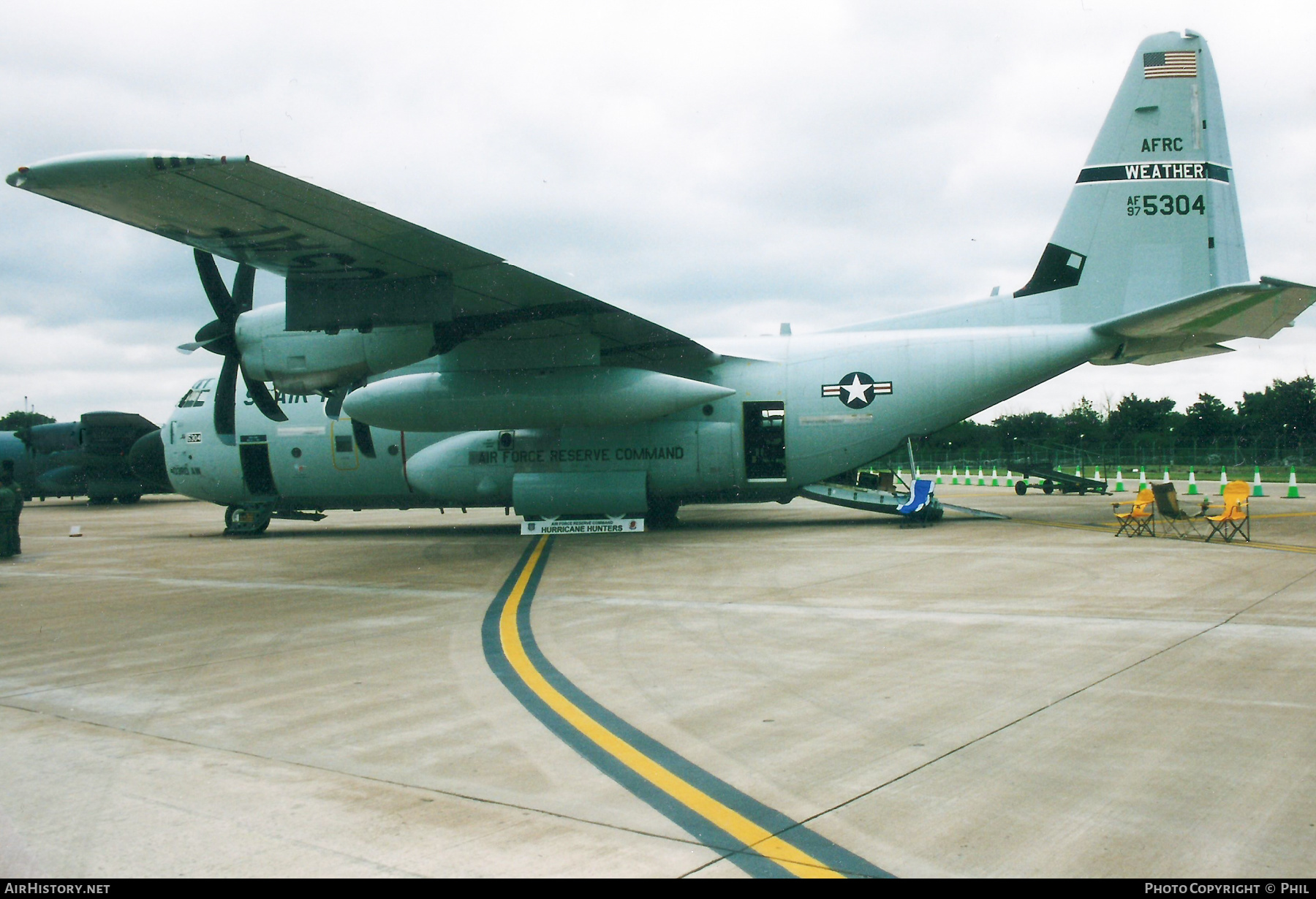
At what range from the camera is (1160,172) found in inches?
655

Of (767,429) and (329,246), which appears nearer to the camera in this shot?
(329,246)

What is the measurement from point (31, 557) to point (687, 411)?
13559mm

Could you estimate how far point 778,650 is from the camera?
7.46 metres

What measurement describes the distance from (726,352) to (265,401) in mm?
9349

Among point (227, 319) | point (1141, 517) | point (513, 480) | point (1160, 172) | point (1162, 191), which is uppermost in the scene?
point (1160, 172)

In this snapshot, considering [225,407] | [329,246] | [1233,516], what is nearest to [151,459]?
[225,407]

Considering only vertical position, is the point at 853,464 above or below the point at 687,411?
below

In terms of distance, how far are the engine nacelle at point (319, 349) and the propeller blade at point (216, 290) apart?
1249mm

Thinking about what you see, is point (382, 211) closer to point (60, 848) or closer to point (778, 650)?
point (778, 650)

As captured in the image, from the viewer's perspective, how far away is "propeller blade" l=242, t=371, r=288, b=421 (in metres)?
17.5

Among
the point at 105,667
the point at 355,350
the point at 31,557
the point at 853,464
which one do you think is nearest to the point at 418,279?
the point at 355,350

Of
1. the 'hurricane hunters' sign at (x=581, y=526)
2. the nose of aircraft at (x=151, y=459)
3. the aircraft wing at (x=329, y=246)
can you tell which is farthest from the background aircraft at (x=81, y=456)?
the aircraft wing at (x=329, y=246)

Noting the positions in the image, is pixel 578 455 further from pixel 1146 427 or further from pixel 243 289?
pixel 1146 427

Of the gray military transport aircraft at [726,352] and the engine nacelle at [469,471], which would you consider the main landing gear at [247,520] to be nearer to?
the gray military transport aircraft at [726,352]
